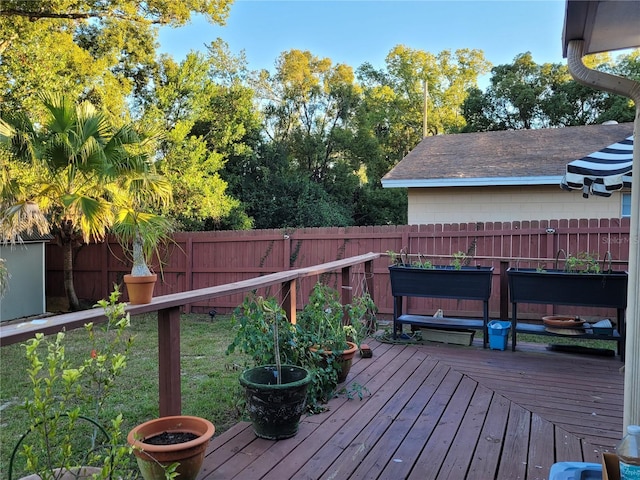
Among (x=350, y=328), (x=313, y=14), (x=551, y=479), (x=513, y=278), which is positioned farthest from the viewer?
(x=313, y=14)

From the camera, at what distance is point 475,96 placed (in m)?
15.9

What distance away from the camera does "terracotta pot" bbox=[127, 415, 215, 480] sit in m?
1.92

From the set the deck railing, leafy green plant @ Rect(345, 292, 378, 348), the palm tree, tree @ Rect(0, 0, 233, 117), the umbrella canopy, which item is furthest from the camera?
tree @ Rect(0, 0, 233, 117)

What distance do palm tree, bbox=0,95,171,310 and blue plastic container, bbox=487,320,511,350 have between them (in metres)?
4.03

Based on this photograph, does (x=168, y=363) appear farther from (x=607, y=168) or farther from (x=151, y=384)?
(x=607, y=168)

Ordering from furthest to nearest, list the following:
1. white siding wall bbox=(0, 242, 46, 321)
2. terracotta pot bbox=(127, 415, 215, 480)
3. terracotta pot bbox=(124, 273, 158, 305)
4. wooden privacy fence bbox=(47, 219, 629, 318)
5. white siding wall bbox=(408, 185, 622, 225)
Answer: white siding wall bbox=(0, 242, 46, 321) < white siding wall bbox=(408, 185, 622, 225) < wooden privacy fence bbox=(47, 219, 629, 318) < terracotta pot bbox=(124, 273, 158, 305) < terracotta pot bbox=(127, 415, 215, 480)

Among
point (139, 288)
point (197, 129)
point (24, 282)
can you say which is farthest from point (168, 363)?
point (197, 129)

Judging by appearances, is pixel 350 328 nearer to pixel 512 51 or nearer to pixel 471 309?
pixel 471 309

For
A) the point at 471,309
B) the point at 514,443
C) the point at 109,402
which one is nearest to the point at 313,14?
the point at 471,309

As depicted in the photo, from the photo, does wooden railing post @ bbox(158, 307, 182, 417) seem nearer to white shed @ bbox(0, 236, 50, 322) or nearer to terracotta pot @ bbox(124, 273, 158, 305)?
terracotta pot @ bbox(124, 273, 158, 305)

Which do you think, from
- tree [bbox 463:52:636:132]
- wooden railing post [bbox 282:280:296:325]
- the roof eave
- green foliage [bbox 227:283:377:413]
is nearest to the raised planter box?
green foliage [bbox 227:283:377:413]

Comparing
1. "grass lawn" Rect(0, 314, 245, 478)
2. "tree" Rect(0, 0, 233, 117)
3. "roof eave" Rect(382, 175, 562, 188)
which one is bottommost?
"grass lawn" Rect(0, 314, 245, 478)

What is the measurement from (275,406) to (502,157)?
7698 mm

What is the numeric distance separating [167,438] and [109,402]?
2088mm
